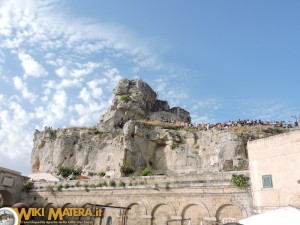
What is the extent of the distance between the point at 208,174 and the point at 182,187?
95.6 inches

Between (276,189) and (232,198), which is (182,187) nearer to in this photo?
(232,198)

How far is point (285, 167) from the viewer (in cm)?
1784

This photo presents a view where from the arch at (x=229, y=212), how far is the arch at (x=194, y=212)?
90 centimetres

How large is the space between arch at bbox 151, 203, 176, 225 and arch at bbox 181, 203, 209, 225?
90cm

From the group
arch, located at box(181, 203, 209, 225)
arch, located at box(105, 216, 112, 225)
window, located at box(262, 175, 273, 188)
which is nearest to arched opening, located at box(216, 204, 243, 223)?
arch, located at box(181, 203, 209, 225)

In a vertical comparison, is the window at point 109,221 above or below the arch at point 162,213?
below

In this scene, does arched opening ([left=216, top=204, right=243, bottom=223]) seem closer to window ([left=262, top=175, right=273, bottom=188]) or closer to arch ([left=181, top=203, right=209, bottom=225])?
arch ([left=181, top=203, right=209, bottom=225])

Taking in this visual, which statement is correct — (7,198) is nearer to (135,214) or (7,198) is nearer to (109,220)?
(109,220)

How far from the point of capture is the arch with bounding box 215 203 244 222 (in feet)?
67.4

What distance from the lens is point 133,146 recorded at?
38.4m

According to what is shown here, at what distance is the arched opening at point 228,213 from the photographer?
20.5 meters

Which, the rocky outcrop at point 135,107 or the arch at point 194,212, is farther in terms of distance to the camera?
the rocky outcrop at point 135,107

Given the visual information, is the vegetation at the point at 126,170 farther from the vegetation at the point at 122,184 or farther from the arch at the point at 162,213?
the arch at the point at 162,213

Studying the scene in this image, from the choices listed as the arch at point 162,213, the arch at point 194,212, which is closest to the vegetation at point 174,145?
the arch at point 162,213
